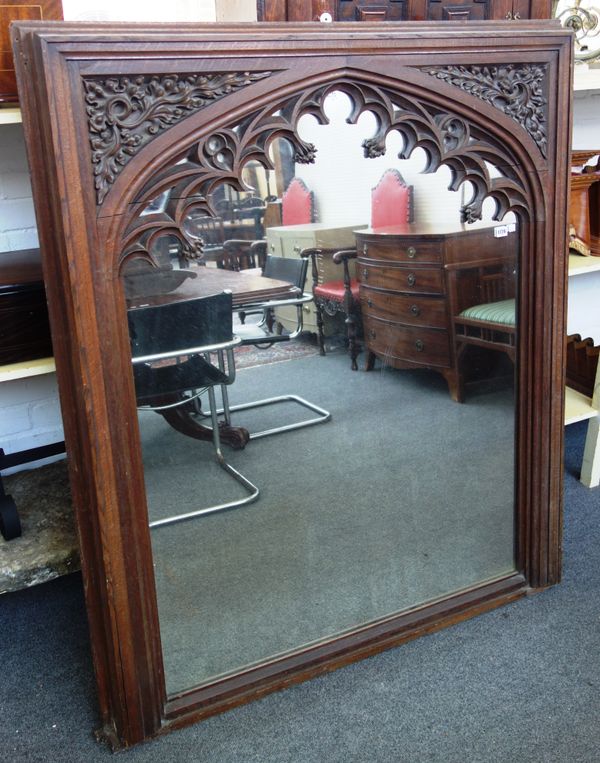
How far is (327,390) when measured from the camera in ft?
5.71

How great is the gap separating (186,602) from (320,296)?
0.70m

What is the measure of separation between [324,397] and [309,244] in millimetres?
335

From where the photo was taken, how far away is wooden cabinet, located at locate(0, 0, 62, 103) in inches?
59.1

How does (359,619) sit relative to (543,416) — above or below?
below

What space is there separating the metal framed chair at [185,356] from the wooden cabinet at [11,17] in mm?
544

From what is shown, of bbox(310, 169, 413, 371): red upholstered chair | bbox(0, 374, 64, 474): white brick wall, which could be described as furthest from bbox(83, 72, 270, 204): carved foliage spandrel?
bbox(0, 374, 64, 474): white brick wall

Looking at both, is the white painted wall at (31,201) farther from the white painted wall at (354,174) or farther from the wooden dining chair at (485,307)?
the wooden dining chair at (485,307)

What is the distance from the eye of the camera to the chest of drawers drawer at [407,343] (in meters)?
1.77

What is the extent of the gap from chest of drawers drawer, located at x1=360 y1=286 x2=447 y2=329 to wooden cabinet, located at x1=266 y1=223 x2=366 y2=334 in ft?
0.31

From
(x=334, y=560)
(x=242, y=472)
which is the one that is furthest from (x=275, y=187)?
(x=334, y=560)

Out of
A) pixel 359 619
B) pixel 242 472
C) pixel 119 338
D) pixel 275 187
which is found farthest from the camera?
pixel 359 619

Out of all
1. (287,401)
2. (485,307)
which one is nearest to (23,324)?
(287,401)

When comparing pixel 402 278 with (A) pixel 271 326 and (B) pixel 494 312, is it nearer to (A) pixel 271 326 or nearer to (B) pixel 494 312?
(B) pixel 494 312

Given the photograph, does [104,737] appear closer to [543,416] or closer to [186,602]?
[186,602]
